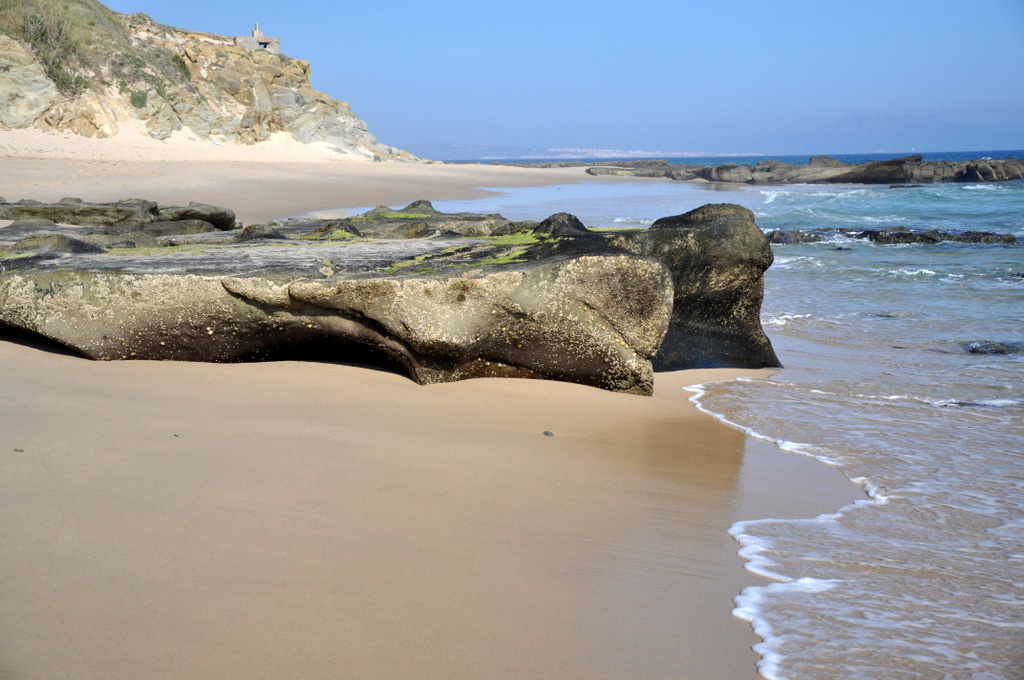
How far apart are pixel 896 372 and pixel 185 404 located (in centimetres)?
427

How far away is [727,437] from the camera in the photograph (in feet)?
11.8

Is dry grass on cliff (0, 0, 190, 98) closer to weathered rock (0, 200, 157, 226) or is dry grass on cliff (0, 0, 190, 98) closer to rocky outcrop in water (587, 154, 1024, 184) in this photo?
weathered rock (0, 200, 157, 226)

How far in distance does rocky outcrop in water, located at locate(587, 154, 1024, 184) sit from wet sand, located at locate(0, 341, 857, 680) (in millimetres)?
42662

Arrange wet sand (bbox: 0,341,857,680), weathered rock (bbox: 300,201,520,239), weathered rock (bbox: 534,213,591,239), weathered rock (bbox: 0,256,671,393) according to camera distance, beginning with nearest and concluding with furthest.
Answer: wet sand (bbox: 0,341,857,680), weathered rock (bbox: 0,256,671,393), weathered rock (bbox: 534,213,591,239), weathered rock (bbox: 300,201,520,239)

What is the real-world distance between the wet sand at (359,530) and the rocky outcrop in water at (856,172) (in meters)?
42.7

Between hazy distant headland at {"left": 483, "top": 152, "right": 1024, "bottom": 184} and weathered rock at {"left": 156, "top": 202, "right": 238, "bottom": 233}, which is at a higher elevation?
hazy distant headland at {"left": 483, "top": 152, "right": 1024, "bottom": 184}

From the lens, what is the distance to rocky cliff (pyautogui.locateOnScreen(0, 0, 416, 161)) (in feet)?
73.7

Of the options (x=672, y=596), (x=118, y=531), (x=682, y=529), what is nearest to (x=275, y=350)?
(x=118, y=531)

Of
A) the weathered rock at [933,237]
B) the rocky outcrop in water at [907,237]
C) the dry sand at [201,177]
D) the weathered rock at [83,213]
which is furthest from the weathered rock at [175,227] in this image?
the weathered rock at [933,237]

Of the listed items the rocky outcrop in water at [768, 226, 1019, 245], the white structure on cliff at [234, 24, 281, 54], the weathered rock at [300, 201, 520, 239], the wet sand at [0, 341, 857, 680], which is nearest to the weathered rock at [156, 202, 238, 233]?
the weathered rock at [300, 201, 520, 239]

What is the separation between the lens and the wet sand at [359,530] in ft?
5.41

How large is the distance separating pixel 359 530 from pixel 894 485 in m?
2.08

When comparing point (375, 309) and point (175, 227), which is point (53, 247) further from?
point (175, 227)

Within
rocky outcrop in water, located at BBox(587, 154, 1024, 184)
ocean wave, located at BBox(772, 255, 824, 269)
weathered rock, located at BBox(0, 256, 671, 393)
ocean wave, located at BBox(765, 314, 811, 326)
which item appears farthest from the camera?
rocky outcrop in water, located at BBox(587, 154, 1024, 184)
